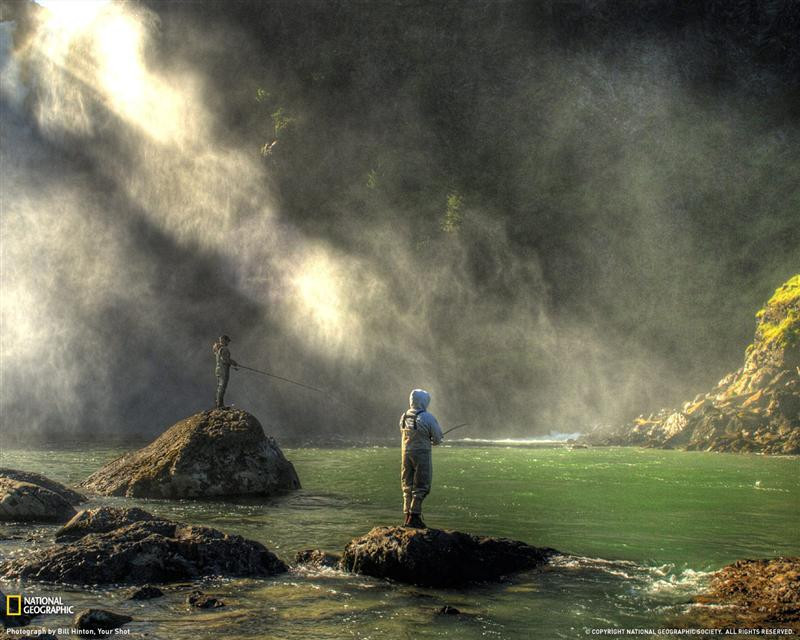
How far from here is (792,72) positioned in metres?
56.2

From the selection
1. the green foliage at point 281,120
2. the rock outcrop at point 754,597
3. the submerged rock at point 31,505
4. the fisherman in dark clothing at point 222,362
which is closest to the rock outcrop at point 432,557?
the rock outcrop at point 754,597

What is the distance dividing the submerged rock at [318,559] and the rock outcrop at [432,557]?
0.21 metres

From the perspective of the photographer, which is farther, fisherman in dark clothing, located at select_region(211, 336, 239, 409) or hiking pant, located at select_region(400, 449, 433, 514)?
fisherman in dark clothing, located at select_region(211, 336, 239, 409)

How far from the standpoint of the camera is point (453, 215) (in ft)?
186

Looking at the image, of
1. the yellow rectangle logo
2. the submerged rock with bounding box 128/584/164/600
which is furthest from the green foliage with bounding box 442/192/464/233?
the yellow rectangle logo

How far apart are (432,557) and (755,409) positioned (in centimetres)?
2937

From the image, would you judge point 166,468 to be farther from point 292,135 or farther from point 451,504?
point 292,135

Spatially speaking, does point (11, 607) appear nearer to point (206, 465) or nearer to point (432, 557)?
point (432, 557)

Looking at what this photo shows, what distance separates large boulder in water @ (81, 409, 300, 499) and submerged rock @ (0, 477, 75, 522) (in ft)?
10.7

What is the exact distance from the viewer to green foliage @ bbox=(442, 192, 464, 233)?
186 ft

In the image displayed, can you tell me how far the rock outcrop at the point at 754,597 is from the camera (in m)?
7.75

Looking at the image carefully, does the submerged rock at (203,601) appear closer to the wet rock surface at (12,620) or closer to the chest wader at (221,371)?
the wet rock surface at (12,620)

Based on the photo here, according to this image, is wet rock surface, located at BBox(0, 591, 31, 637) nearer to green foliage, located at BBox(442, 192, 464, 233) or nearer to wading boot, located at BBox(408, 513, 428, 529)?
wading boot, located at BBox(408, 513, 428, 529)

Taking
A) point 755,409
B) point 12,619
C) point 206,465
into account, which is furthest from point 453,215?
point 12,619
